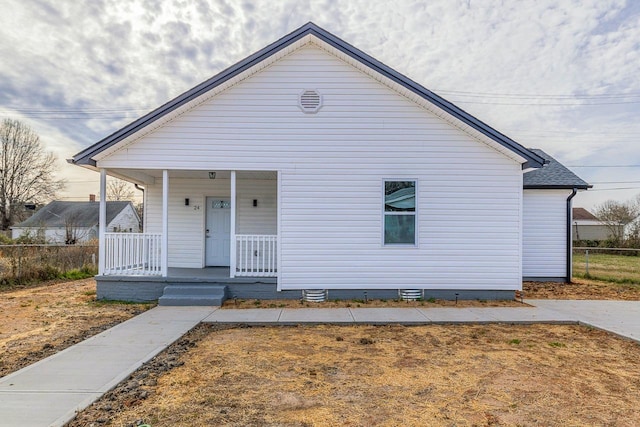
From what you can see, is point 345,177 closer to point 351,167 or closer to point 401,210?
point 351,167

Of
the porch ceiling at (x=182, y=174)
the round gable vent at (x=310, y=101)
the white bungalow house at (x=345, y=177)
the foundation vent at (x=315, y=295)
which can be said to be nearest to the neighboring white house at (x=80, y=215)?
the porch ceiling at (x=182, y=174)

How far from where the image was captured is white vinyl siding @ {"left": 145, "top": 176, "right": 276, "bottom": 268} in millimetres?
10531

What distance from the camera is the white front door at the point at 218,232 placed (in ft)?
35.2

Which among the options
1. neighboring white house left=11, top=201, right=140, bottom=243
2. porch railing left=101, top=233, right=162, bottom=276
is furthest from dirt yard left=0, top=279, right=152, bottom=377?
neighboring white house left=11, top=201, right=140, bottom=243

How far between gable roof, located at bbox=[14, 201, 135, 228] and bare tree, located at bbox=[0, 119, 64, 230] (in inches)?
59.8

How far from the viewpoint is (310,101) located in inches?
332

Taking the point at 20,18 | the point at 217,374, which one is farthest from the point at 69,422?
the point at 20,18

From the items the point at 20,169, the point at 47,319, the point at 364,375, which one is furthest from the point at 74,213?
the point at 364,375

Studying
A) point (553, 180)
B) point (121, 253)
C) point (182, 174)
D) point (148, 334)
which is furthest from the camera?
point (553, 180)

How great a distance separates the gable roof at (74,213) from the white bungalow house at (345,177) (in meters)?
28.8

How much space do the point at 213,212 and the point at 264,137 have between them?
3.53 metres

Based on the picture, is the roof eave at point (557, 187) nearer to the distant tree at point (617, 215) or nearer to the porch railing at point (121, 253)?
the porch railing at point (121, 253)

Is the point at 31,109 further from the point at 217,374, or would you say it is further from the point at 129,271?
the point at 217,374

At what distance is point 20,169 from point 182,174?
33.1 meters
